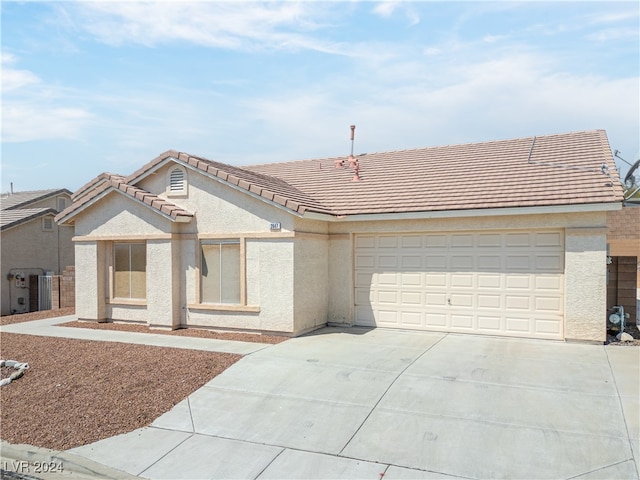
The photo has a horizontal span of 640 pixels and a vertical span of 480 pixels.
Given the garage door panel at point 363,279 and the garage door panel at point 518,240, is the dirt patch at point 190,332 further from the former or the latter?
the garage door panel at point 518,240

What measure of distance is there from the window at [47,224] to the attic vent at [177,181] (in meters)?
12.5

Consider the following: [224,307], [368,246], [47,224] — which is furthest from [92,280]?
[47,224]

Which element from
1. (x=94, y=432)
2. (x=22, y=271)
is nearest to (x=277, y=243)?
(x=94, y=432)

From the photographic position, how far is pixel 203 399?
25.1 feet

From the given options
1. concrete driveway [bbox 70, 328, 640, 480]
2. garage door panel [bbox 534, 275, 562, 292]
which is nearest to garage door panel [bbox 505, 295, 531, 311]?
garage door panel [bbox 534, 275, 562, 292]

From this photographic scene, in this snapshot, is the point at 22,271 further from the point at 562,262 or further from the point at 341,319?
the point at 562,262

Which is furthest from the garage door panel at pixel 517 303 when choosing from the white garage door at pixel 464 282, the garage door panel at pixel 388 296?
the garage door panel at pixel 388 296

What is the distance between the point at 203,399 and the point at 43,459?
220cm

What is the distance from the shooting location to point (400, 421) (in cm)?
661

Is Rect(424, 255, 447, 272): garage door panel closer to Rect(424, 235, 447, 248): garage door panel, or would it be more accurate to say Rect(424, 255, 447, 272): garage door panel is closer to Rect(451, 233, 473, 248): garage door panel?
Rect(424, 235, 447, 248): garage door panel

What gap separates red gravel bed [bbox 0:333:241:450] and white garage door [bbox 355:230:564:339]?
4.53 m

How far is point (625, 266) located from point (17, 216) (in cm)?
2217

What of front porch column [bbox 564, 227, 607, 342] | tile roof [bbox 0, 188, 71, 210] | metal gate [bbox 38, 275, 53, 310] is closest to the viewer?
front porch column [bbox 564, 227, 607, 342]

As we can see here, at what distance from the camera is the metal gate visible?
65.0 ft
